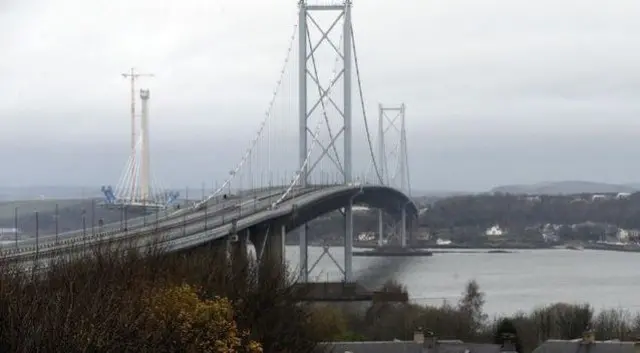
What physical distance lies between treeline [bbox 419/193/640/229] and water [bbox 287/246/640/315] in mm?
14377

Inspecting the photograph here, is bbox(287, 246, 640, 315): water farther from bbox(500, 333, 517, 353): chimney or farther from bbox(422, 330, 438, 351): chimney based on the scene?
bbox(422, 330, 438, 351): chimney

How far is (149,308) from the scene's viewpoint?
7129 millimetres

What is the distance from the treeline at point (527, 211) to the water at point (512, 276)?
47.2 ft

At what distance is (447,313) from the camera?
16578 mm

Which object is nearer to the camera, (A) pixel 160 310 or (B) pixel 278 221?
(A) pixel 160 310

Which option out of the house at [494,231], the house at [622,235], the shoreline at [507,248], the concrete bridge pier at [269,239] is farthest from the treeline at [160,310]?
the house at [494,231]

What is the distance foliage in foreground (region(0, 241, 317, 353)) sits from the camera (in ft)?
18.8

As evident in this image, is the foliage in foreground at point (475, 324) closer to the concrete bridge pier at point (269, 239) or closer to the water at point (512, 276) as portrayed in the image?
the concrete bridge pier at point (269, 239)

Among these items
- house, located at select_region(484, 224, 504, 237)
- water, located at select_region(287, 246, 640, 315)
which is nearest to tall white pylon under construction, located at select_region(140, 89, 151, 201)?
water, located at select_region(287, 246, 640, 315)

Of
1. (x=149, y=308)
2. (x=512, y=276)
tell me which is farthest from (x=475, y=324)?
(x=512, y=276)

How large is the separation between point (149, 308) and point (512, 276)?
24.3 m

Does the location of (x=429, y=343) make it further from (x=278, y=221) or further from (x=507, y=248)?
(x=507, y=248)

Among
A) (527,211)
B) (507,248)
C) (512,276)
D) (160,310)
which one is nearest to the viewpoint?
(160,310)

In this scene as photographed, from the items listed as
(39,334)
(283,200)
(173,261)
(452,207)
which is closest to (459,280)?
(283,200)
